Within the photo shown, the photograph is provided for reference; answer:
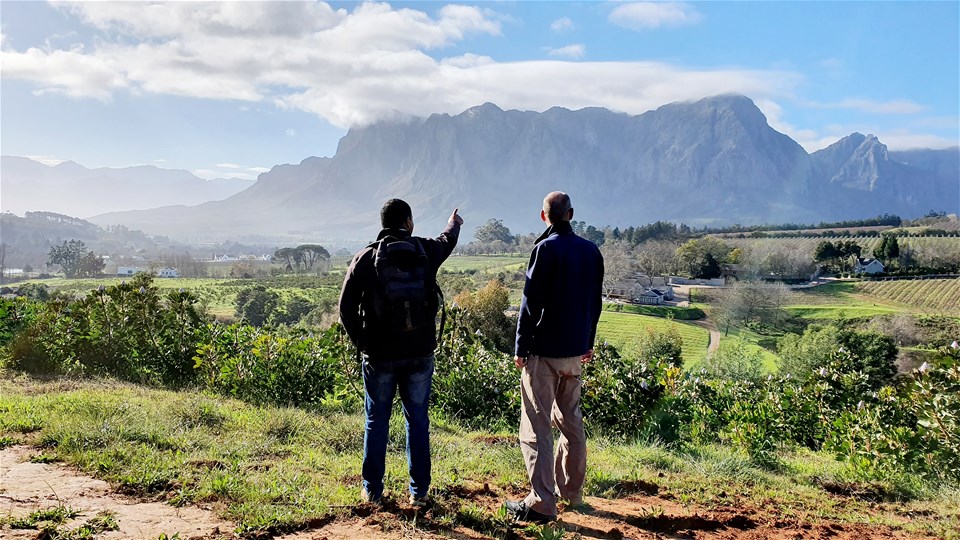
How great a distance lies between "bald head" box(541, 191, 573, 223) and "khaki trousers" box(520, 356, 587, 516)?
906mm

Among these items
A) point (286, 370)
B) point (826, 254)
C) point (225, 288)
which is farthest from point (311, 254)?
point (286, 370)

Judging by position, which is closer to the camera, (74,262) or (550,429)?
(550,429)

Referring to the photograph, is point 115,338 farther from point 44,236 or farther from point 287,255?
point 44,236

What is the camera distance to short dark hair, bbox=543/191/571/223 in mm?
3611

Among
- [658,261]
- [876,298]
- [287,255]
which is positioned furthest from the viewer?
[287,255]

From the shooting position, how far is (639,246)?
103 metres

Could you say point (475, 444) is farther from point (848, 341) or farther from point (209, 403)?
point (848, 341)

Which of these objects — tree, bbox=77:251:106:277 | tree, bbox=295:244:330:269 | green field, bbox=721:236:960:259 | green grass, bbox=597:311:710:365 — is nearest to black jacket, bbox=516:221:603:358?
green grass, bbox=597:311:710:365

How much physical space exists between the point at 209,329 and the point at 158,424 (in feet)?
9.05

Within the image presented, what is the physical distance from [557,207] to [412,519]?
6.95 feet

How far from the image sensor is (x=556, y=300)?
11.6ft

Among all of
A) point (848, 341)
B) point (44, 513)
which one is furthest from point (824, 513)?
Answer: point (848, 341)

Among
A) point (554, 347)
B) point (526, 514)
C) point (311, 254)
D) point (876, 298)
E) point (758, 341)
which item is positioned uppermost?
point (311, 254)

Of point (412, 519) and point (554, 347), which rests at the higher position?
point (554, 347)
